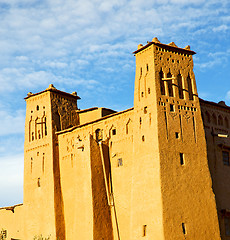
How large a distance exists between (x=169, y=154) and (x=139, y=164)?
5.56 ft

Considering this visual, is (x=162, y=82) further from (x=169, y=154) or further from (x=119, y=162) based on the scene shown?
(x=119, y=162)

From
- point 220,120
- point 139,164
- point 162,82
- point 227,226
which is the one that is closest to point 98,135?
point 139,164

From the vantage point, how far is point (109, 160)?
1217 inches

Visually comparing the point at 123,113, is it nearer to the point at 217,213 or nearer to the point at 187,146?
the point at 187,146

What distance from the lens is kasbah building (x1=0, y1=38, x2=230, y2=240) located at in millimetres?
26688

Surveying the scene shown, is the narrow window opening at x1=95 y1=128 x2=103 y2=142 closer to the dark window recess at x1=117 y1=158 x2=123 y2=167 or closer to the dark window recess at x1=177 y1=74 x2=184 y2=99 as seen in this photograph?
the dark window recess at x1=117 y1=158 x2=123 y2=167

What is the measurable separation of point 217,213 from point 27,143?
46.1 ft

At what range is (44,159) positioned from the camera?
113 ft

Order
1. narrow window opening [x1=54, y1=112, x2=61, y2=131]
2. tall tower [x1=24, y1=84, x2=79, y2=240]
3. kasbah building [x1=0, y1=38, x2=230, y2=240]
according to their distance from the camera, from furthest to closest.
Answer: narrow window opening [x1=54, y1=112, x2=61, y2=131] → tall tower [x1=24, y1=84, x2=79, y2=240] → kasbah building [x1=0, y1=38, x2=230, y2=240]

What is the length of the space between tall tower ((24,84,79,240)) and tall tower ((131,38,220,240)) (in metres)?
7.29

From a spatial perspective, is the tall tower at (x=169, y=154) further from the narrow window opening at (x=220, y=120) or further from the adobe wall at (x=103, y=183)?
the narrow window opening at (x=220, y=120)

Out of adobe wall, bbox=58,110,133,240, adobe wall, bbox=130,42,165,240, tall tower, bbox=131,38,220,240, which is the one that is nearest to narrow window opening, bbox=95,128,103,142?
adobe wall, bbox=58,110,133,240

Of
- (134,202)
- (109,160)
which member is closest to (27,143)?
(109,160)

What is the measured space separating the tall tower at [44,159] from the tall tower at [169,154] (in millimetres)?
7293
